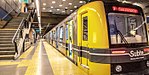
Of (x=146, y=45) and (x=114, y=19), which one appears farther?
(x=146, y=45)

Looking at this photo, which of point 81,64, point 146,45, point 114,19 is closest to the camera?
point 114,19

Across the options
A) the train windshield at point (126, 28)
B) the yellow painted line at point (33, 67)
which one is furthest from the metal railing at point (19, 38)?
the train windshield at point (126, 28)

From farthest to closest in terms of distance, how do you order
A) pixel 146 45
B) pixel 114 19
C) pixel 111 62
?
pixel 146 45, pixel 114 19, pixel 111 62

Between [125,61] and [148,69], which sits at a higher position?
[125,61]

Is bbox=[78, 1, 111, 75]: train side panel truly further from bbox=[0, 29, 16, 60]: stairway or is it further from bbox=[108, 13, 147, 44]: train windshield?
Result: bbox=[0, 29, 16, 60]: stairway

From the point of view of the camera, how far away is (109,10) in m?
4.42

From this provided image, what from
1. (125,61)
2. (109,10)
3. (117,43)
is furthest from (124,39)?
(109,10)

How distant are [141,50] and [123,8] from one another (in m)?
1.23

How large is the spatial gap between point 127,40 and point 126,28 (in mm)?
356

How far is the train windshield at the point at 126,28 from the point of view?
14.3 ft

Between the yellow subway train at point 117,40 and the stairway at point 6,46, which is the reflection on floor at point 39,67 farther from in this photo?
the yellow subway train at point 117,40

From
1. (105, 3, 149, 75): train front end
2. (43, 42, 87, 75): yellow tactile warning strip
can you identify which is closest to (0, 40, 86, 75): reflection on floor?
(43, 42, 87, 75): yellow tactile warning strip

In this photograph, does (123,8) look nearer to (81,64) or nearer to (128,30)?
(128,30)

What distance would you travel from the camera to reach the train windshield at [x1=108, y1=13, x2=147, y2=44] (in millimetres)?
A: 4355
